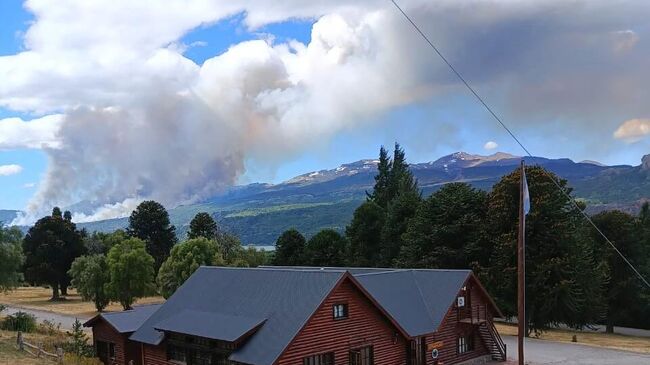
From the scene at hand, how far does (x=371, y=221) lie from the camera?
68.9 meters

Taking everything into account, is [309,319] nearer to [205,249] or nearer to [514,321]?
[205,249]

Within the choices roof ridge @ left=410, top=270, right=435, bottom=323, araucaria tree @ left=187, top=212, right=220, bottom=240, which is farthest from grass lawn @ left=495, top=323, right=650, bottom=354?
araucaria tree @ left=187, top=212, right=220, bottom=240

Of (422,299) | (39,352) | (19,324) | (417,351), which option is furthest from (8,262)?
(417,351)

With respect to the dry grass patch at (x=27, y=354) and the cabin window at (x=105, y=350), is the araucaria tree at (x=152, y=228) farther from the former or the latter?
the cabin window at (x=105, y=350)

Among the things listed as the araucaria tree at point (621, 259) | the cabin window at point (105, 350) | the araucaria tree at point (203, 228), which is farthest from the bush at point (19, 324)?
the araucaria tree at point (621, 259)

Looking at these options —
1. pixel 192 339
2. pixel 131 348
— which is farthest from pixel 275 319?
pixel 131 348

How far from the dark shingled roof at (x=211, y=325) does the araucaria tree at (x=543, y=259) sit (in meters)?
26.5

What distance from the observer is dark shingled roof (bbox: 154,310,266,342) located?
1000 inches

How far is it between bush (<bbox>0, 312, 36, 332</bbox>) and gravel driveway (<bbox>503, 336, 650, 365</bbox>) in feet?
110

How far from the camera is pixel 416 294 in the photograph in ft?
111

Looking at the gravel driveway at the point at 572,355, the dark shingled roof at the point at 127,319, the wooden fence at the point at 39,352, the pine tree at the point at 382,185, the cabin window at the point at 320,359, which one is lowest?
the gravel driveway at the point at 572,355

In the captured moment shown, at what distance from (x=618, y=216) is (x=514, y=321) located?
1411 cm

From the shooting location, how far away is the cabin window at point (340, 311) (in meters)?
27.2

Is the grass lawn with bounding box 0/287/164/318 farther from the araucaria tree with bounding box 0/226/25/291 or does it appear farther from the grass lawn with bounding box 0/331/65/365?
the grass lawn with bounding box 0/331/65/365
